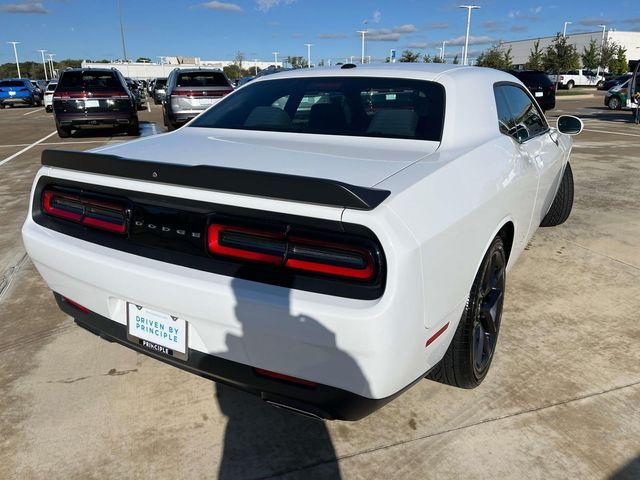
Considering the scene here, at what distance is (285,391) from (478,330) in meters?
1.12

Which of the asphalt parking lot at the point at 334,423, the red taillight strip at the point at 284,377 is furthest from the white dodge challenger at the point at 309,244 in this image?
the asphalt parking lot at the point at 334,423

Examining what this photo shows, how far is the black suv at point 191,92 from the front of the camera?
12.0 meters

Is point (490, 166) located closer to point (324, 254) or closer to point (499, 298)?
point (499, 298)

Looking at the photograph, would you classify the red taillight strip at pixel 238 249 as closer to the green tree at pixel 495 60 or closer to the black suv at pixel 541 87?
the black suv at pixel 541 87

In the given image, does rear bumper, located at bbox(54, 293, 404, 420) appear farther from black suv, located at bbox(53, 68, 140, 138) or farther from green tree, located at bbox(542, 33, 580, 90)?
green tree, located at bbox(542, 33, 580, 90)

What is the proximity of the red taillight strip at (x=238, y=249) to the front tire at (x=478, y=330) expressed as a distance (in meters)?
0.93

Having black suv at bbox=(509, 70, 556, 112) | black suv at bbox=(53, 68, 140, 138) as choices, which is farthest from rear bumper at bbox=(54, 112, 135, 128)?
black suv at bbox=(509, 70, 556, 112)

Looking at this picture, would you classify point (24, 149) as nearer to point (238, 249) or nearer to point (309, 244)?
point (238, 249)

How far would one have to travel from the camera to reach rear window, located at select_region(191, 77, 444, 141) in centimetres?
264

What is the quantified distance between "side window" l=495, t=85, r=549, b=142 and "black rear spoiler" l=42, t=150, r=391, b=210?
5.58ft

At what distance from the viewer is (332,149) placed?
8.00 feet

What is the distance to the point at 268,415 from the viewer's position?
2395 millimetres

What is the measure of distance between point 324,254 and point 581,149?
10.5 metres

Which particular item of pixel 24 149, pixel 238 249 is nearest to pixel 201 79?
pixel 24 149
